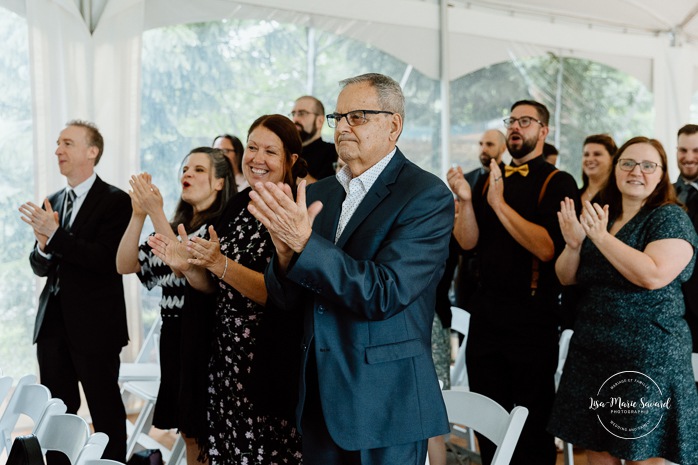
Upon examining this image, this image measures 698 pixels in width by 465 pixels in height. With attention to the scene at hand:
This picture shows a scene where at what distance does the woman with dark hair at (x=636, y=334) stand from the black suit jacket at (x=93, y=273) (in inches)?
87.1

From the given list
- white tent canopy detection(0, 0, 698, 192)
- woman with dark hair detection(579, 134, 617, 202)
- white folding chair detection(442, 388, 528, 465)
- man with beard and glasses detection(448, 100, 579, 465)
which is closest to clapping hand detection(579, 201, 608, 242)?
man with beard and glasses detection(448, 100, 579, 465)

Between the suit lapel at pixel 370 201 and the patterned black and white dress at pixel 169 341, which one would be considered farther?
the patterned black and white dress at pixel 169 341

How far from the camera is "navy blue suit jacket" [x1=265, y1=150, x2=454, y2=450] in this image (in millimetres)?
1909

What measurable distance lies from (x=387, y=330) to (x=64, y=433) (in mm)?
940

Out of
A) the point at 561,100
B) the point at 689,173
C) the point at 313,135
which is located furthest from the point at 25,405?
the point at 561,100

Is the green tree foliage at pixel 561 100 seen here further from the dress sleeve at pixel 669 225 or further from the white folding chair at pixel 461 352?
the dress sleeve at pixel 669 225

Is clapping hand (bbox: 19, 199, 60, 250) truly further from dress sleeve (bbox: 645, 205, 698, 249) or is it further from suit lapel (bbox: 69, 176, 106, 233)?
dress sleeve (bbox: 645, 205, 698, 249)

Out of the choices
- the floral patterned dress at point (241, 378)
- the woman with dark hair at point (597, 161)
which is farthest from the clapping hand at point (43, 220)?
the woman with dark hair at point (597, 161)

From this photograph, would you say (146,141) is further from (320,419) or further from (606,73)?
(606,73)

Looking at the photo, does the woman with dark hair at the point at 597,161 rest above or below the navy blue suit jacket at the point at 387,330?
above

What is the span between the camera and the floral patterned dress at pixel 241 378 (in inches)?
100

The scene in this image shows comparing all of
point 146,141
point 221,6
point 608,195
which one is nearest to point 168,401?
point 608,195

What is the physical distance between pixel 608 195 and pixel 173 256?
5.52 feet

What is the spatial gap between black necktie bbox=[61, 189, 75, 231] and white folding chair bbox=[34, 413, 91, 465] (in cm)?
189
